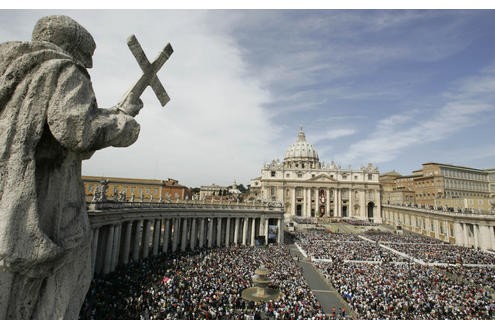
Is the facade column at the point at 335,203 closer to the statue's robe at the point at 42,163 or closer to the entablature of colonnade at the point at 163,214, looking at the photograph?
the entablature of colonnade at the point at 163,214

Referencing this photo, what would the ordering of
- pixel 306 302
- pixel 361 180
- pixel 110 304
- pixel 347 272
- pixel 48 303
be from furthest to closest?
pixel 361 180 → pixel 347 272 → pixel 306 302 → pixel 110 304 → pixel 48 303

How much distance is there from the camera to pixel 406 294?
19.8m

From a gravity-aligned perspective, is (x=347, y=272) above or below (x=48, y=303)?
below

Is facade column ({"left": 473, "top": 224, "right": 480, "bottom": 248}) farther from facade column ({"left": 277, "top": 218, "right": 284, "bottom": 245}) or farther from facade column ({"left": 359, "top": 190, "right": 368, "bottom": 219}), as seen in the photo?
facade column ({"left": 359, "top": 190, "right": 368, "bottom": 219})

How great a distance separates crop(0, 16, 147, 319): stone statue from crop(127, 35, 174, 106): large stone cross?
4.06 feet

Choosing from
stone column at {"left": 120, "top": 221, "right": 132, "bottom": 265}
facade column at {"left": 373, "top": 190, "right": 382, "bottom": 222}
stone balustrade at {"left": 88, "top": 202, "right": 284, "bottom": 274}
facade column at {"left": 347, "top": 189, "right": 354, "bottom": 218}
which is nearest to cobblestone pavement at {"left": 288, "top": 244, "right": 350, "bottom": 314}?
stone balustrade at {"left": 88, "top": 202, "right": 284, "bottom": 274}

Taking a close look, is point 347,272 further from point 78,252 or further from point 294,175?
point 294,175

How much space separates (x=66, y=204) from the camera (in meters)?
3.45

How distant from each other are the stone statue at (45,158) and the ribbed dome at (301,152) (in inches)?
5014

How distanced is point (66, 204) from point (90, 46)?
2040mm

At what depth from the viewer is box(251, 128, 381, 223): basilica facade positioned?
96562 millimetres

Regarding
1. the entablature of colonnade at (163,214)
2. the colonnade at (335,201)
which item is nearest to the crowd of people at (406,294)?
the entablature of colonnade at (163,214)

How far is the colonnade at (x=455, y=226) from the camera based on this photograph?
4484 centimetres

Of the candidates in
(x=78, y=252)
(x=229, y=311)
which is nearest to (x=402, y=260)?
(x=229, y=311)
